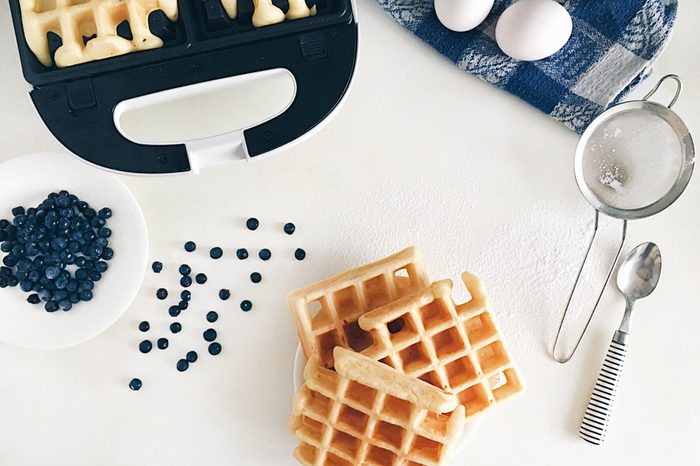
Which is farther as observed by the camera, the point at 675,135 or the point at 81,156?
the point at 675,135

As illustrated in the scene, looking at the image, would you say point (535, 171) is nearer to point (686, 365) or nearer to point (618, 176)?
point (618, 176)

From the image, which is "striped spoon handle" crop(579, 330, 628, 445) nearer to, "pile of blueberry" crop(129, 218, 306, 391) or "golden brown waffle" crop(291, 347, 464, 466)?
"golden brown waffle" crop(291, 347, 464, 466)

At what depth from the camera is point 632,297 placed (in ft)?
3.57

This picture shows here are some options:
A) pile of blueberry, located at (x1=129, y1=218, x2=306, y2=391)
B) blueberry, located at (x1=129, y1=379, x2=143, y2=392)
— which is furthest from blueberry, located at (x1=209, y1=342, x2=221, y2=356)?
blueberry, located at (x1=129, y1=379, x2=143, y2=392)

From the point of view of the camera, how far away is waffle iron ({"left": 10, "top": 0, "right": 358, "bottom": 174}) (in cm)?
88

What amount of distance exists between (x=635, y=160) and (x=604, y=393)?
366 millimetres

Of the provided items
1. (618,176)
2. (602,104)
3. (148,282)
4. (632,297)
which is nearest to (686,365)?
(632,297)

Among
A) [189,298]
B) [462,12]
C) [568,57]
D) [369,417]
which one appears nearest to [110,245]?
[189,298]

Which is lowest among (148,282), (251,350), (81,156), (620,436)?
(620,436)

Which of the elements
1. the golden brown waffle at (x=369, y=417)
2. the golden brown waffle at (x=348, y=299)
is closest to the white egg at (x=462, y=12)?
the golden brown waffle at (x=348, y=299)

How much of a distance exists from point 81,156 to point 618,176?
2.55 feet

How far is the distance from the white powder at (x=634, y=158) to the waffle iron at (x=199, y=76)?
43 cm

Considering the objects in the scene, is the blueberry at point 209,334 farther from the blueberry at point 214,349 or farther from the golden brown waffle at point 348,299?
the golden brown waffle at point 348,299

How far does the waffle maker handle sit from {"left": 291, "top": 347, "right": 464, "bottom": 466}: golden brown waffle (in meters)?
0.30
